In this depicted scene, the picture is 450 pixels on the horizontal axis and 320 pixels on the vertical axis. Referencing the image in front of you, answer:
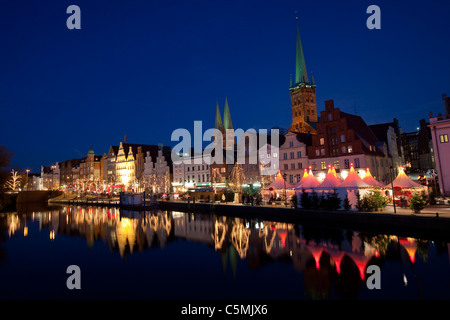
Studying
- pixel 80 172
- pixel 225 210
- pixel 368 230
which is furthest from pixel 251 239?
pixel 80 172

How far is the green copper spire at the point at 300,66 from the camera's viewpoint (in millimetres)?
119575

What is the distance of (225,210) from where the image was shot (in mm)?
43344

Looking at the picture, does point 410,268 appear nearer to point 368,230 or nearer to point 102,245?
point 368,230

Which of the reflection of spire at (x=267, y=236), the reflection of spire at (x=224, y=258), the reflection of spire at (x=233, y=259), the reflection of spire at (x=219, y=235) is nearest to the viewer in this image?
the reflection of spire at (x=233, y=259)

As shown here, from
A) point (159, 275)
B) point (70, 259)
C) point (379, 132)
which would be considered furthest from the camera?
point (379, 132)

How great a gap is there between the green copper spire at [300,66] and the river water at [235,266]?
104m

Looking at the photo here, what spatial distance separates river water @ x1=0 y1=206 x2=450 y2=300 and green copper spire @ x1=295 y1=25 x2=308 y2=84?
104482 mm

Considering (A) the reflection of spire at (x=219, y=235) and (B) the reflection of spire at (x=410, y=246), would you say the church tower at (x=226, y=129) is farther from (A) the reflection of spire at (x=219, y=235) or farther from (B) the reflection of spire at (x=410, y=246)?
(B) the reflection of spire at (x=410, y=246)

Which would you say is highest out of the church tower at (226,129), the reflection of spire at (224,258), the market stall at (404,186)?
the church tower at (226,129)

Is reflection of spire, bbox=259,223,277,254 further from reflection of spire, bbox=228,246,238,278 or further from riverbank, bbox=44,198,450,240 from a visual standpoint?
riverbank, bbox=44,198,450,240

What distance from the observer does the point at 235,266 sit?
55.8ft

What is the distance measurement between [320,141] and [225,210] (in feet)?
72.2

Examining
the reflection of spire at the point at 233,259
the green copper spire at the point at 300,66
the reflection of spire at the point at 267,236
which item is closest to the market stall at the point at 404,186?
the reflection of spire at the point at 267,236

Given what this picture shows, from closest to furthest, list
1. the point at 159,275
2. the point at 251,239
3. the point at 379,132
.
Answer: the point at 159,275, the point at 251,239, the point at 379,132
